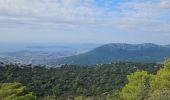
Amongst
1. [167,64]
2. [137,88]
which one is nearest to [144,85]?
[137,88]

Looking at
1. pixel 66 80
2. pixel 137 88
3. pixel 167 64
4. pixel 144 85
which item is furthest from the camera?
pixel 66 80

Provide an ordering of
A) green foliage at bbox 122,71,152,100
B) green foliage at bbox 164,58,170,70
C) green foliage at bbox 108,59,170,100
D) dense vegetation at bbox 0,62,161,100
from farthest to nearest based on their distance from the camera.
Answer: dense vegetation at bbox 0,62,161,100
green foliage at bbox 164,58,170,70
green foliage at bbox 122,71,152,100
green foliage at bbox 108,59,170,100

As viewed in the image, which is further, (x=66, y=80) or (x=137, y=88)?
(x=66, y=80)

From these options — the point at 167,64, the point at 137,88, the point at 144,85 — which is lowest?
the point at 137,88

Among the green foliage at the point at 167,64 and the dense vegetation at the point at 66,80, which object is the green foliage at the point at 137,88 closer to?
the green foliage at the point at 167,64

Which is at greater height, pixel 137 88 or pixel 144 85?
pixel 144 85

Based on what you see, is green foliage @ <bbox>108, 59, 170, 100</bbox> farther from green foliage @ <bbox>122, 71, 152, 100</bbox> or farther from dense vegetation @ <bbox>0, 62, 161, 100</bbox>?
dense vegetation @ <bbox>0, 62, 161, 100</bbox>

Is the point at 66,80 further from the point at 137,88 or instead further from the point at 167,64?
the point at 137,88

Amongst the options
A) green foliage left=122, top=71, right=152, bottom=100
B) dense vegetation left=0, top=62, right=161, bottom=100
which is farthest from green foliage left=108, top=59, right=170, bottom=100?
dense vegetation left=0, top=62, right=161, bottom=100

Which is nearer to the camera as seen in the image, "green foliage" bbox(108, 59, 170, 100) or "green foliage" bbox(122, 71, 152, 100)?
"green foliage" bbox(108, 59, 170, 100)

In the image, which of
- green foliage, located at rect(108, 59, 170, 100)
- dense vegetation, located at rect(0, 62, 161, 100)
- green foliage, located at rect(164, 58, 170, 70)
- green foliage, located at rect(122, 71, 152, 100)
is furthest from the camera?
dense vegetation, located at rect(0, 62, 161, 100)
